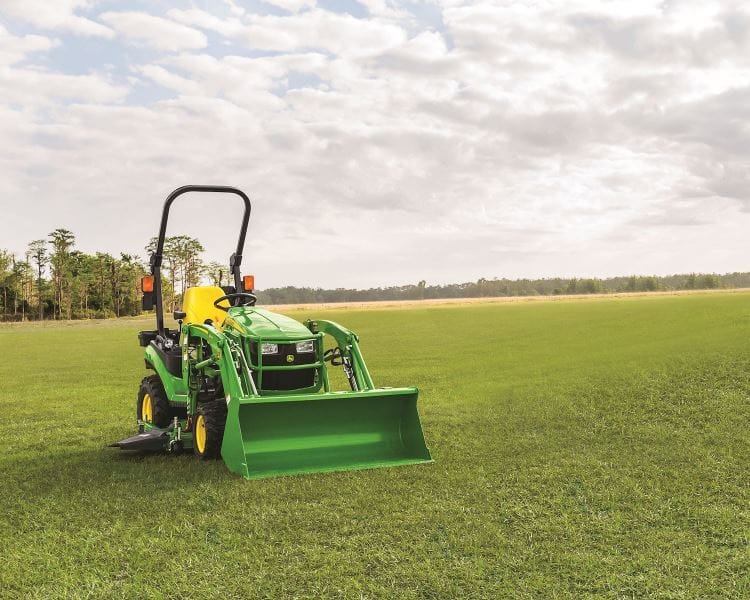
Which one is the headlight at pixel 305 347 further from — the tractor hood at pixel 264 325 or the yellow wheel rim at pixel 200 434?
the yellow wheel rim at pixel 200 434

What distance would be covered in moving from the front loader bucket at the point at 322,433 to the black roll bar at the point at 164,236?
7.16ft

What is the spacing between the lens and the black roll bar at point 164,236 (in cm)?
769

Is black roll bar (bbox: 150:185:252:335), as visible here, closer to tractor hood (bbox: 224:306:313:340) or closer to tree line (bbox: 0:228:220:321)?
tractor hood (bbox: 224:306:313:340)

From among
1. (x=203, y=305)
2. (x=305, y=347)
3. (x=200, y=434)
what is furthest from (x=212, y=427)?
(x=203, y=305)

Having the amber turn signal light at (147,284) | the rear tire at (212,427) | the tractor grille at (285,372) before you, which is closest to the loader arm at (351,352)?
the tractor grille at (285,372)

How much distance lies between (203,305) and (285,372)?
1.48 metres

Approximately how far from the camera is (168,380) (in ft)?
24.8

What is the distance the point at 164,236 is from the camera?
7.76 meters

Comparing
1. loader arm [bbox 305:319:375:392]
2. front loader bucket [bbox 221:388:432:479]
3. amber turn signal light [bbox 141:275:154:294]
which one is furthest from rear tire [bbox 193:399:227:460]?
amber turn signal light [bbox 141:275:154:294]

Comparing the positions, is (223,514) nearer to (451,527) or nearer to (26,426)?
(451,527)

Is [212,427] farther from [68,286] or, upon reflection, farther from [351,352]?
[68,286]

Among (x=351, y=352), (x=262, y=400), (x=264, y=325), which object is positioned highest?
(x=264, y=325)

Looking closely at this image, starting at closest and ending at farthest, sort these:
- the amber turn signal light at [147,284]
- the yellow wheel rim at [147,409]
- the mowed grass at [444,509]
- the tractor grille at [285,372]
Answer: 1. the mowed grass at [444,509]
2. the tractor grille at [285,372]
3. the amber turn signal light at [147,284]
4. the yellow wheel rim at [147,409]

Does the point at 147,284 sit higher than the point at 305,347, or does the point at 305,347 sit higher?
the point at 147,284
